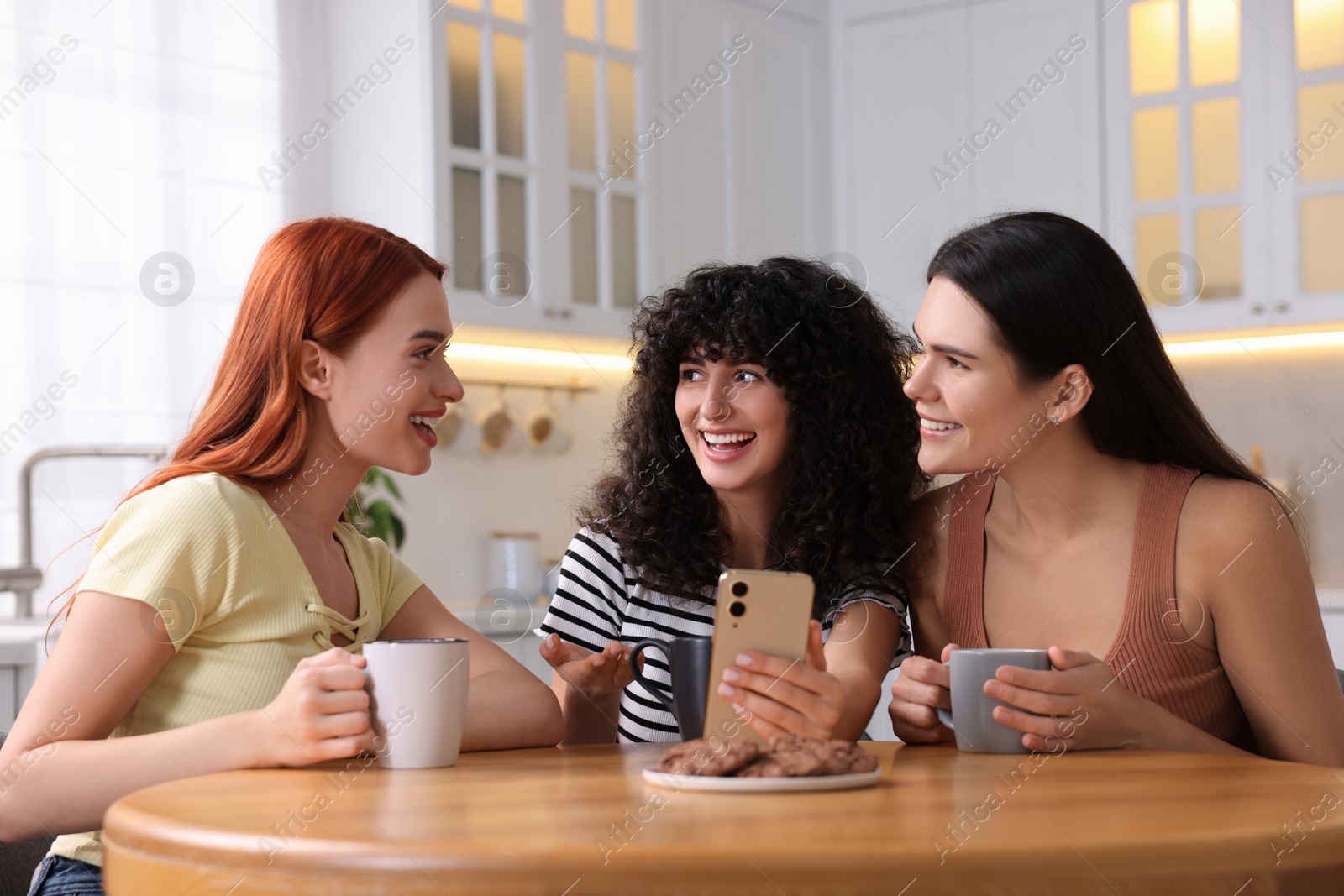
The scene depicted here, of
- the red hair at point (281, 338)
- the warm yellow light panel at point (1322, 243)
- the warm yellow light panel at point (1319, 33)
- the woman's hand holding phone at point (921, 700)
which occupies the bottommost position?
the woman's hand holding phone at point (921, 700)

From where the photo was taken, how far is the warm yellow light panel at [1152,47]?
13.0ft

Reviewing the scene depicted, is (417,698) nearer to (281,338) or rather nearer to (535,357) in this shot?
(281,338)

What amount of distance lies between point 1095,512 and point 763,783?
75 centimetres

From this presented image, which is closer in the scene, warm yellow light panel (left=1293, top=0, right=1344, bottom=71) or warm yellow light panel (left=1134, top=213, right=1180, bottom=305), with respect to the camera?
warm yellow light panel (left=1293, top=0, right=1344, bottom=71)

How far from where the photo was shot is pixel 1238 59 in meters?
3.84

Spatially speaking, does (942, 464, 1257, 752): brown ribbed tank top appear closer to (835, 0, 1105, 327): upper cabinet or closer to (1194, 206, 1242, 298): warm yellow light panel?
(1194, 206, 1242, 298): warm yellow light panel

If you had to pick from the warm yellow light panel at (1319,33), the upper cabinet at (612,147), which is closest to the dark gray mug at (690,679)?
the upper cabinet at (612,147)

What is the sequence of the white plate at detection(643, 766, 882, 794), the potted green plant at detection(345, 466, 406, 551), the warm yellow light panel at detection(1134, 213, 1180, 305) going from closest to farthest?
1. the white plate at detection(643, 766, 882, 794)
2. the potted green plant at detection(345, 466, 406, 551)
3. the warm yellow light panel at detection(1134, 213, 1180, 305)

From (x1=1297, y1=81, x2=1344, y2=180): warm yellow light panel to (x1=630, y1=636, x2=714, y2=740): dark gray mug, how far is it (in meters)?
3.24

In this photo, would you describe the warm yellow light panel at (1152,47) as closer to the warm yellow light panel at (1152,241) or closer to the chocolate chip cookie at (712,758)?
the warm yellow light panel at (1152,241)

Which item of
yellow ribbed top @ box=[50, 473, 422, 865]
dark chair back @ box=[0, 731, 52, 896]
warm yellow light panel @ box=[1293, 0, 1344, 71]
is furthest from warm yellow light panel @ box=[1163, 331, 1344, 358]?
dark chair back @ box=[0, 731, 52, 896]

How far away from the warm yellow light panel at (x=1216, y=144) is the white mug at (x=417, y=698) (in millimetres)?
3414

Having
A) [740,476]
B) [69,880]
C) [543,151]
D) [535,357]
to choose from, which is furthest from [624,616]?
[535,357]

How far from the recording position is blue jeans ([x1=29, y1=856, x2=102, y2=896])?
1.14m
